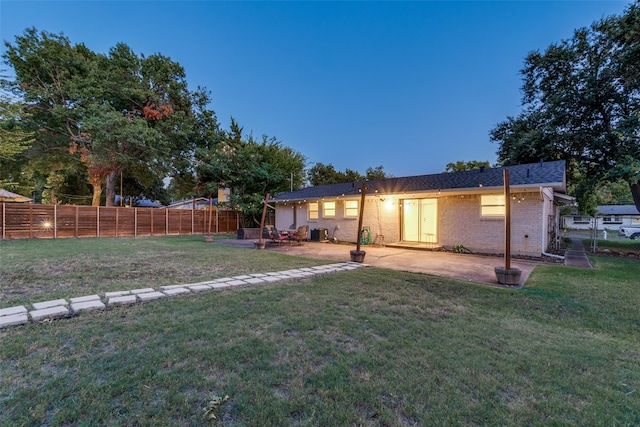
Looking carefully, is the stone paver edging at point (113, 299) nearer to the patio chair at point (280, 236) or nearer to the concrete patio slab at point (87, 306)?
the concrete patio slab at point (87, 306)

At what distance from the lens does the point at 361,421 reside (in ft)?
5.88

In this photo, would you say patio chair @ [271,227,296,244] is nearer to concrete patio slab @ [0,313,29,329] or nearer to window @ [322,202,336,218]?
window @ [322,202,336,218]

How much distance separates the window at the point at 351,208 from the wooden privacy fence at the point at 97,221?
7988mm

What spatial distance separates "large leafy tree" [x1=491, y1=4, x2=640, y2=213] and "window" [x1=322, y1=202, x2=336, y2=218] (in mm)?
10016

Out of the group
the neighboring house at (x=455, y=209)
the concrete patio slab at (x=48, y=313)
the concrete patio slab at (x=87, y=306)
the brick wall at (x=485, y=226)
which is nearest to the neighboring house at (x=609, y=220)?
the neighboring house at (x=455, y=209)

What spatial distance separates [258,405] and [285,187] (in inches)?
801

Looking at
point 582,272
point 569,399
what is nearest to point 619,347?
point 569,399

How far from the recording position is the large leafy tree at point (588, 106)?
1107cm

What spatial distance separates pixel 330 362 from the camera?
2.53 m

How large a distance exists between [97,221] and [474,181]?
61.0 feet

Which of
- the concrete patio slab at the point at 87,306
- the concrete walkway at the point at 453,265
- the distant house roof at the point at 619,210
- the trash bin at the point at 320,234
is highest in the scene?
the distant house roof at the point at 619,210

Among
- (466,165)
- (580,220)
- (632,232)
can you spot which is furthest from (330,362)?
(580,220)

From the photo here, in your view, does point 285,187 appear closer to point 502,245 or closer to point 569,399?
point 502,245

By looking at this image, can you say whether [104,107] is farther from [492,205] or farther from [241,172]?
[492,205]
